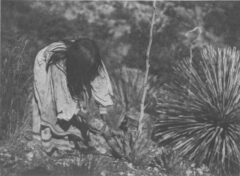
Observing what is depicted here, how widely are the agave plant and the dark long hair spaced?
1.27 metres

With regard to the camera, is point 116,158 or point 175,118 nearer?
point 116,158

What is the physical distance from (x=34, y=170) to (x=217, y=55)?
3254mm

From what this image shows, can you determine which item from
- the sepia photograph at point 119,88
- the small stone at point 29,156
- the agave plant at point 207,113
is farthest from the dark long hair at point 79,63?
the agave plant at point 207,113

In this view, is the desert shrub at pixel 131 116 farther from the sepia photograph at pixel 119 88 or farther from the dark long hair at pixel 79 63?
the dark long hair at pixel 79 63

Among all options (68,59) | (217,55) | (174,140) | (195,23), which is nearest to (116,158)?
(174,140)

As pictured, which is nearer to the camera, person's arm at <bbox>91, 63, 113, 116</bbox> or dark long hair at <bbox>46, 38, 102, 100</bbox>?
dark long hair at <bbox>46, 38, 102, 100</bbox>

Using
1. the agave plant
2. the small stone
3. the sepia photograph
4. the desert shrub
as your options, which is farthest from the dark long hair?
the agave plant

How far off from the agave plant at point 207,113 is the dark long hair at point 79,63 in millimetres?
1269

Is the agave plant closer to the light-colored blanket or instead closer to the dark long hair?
the dark long hair

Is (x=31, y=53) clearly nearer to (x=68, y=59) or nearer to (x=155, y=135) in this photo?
(x=68, y=59)

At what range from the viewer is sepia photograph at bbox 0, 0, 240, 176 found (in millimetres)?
7301

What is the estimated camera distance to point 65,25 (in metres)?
8.36

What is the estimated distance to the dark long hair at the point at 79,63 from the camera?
739 centimetres

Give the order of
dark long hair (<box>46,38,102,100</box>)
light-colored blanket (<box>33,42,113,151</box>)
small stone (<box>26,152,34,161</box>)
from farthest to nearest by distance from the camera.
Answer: dark long hair (<box>46,38,102,100</box>), light-colored blanket (<box>33,42,113,151</box>), small stone (<box>26,152,34,161</box>)
